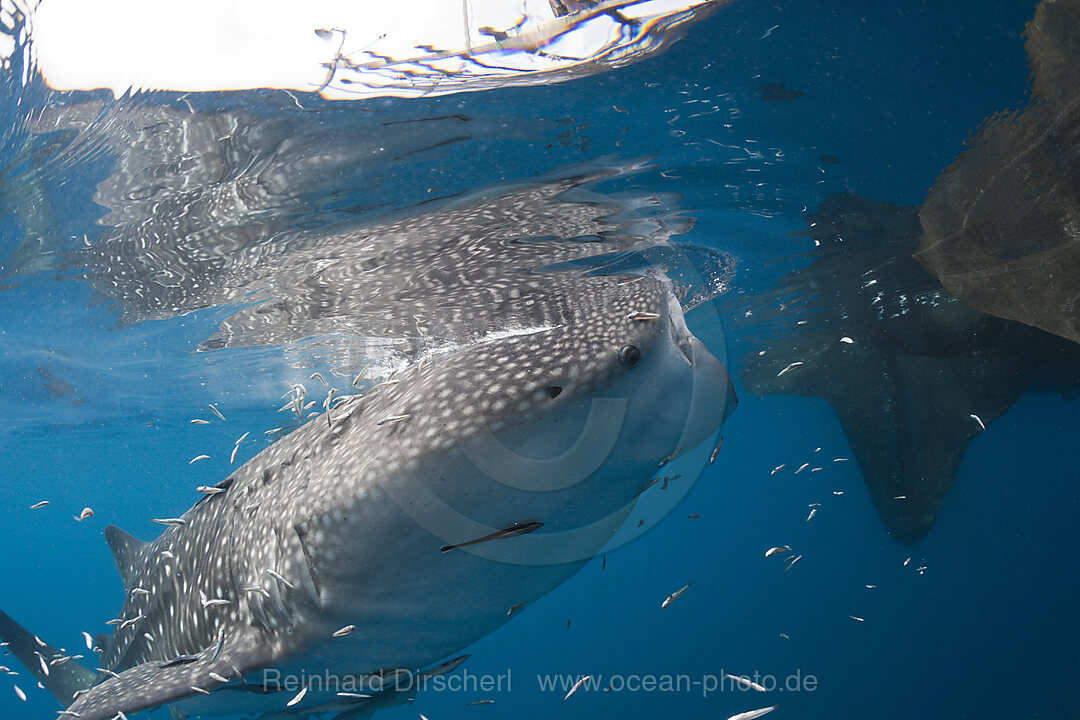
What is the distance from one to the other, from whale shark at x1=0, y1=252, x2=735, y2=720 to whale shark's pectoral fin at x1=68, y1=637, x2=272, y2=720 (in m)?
0.01

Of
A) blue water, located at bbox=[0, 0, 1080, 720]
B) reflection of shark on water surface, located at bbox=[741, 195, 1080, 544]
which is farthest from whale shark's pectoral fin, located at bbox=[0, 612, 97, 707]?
reflection of shark on water surface, located at bbox=[741, 195, 1080, 544]

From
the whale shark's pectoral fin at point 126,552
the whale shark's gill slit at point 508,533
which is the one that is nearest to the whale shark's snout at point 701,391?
the whale shark's gill slit at point 508,533

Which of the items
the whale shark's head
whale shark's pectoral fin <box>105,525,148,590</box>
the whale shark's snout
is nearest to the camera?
the whale shark's head

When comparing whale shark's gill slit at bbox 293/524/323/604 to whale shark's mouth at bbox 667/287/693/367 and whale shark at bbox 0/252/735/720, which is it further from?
whale shark's mouth at bbox 667/287/693/367

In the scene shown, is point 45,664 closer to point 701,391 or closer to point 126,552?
point 126,552

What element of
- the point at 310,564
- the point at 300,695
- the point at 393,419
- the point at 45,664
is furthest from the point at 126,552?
the point at 393,419

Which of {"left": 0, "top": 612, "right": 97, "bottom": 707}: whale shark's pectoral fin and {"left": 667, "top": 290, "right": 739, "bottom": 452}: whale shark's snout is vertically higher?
{"left": 667, "top": 290, "right": 739, "bottom": 452}: whale shark's snout

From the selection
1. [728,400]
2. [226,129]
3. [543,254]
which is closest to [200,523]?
[226,129]

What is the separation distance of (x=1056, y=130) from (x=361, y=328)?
10306 millimetres

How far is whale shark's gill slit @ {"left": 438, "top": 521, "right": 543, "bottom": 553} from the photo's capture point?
7.55 feet

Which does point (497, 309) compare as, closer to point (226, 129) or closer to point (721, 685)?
point (226, 129)

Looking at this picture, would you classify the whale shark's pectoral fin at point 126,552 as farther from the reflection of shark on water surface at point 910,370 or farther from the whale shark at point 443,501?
the reflection of shark on water surface at point 910,370

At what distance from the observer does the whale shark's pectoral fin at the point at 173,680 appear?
273 centimetres

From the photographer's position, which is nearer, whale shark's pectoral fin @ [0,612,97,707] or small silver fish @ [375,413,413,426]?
small silver fish @ [375,413,413,426]
